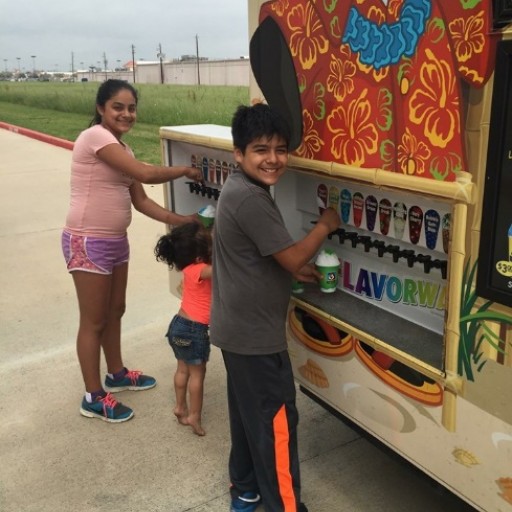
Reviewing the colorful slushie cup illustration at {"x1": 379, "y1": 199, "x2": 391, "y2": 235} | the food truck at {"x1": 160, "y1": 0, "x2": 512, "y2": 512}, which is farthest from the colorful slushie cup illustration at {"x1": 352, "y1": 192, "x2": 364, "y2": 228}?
the colorful slushie cup illustration at {"x1": 379, "y1": 199, "x2": 391, "y2": 235}

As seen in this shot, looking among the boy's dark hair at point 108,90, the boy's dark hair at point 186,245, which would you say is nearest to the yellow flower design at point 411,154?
the boy's dark hair at point 186,245

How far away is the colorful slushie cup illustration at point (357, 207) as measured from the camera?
2689 millimetres

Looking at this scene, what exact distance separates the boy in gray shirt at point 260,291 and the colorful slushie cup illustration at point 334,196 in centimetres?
40

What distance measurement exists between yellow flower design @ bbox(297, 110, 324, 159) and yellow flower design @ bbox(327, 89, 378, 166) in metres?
0.09

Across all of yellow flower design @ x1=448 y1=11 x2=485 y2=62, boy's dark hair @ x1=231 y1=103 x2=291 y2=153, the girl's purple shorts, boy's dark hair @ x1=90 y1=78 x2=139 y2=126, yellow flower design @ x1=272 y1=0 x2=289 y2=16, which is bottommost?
the girl's purple shorts

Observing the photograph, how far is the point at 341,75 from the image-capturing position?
227 centimetres

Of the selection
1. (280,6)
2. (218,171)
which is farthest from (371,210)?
(218,171)

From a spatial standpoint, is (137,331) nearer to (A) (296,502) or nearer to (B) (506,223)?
(A) (296,502)

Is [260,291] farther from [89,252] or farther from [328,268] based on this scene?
[89,252]

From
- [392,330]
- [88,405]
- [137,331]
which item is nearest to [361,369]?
[392,330]

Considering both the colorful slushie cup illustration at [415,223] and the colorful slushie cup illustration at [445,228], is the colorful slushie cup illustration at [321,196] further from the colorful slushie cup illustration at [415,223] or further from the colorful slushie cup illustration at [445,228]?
the colorful slushie cup illustration at [445,228]

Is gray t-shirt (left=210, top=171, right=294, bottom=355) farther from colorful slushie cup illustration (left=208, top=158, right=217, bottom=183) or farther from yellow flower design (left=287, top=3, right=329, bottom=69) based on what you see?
colorful slushie cup illustration (left=208, top=158, right=217, bottom=183)

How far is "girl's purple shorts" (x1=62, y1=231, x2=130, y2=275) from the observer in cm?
320

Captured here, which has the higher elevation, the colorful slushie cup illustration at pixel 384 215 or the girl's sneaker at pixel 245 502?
the colorful slushie cup illustration at pixel 384 215
